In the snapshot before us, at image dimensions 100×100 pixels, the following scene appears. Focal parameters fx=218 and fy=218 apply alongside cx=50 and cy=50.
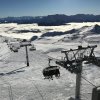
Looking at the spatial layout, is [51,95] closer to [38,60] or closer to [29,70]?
[29,70]

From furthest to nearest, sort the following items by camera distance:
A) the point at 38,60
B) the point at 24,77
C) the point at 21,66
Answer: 1. the point at 38,60
2. the point at 21,66
3. the point at 24,77

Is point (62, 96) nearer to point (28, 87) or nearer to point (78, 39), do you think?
point (28, 87)

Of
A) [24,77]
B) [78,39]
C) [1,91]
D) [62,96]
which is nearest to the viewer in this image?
[62,96]

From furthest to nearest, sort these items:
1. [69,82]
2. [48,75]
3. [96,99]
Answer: [69,82] → [48,75] → [96,99]

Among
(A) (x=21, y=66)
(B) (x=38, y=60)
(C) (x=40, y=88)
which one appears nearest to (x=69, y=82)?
(C) (x=40, y=88)

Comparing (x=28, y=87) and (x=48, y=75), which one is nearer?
(x=48, y=75)

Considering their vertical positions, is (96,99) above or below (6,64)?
above

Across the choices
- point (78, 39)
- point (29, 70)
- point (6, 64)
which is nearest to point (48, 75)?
point (29, 70)

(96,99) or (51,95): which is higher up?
(96,99)

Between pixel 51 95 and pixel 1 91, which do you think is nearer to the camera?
pixel 51 95
